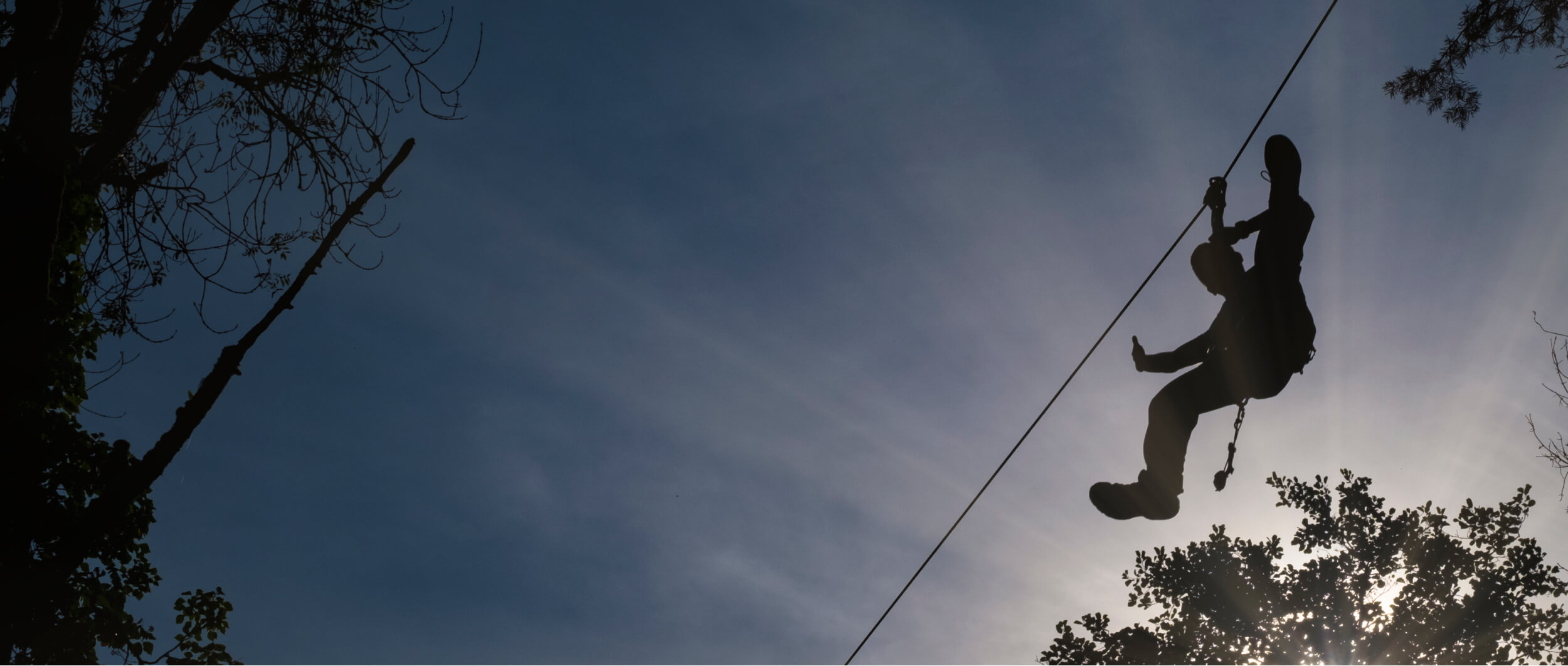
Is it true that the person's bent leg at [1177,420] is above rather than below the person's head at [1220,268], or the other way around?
below

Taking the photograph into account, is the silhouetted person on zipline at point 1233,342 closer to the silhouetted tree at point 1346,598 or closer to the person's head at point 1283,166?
the person's head at point 1283,166

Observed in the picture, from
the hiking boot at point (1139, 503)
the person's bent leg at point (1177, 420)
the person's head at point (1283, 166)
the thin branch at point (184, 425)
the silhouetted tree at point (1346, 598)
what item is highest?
the silhouetted tree at point (1346, 598)

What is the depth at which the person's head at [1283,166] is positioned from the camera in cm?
429

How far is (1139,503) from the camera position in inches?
182

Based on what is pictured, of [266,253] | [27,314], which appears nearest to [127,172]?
[266,253]

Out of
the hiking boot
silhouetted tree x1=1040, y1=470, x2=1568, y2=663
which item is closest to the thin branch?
the hiking boot

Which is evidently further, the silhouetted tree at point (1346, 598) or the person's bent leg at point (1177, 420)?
the silhouetted tree at point (1346, 598)

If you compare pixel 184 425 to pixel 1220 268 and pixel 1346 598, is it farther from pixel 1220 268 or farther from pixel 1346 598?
pixel 1346 598

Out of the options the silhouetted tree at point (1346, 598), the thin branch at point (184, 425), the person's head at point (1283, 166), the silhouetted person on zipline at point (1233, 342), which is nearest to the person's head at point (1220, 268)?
the silhouetted person on zipline at point (1233, 342)

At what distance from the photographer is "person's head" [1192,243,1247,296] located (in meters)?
4.45

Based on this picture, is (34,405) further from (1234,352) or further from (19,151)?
(1234,352)

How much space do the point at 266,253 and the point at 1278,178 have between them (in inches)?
252

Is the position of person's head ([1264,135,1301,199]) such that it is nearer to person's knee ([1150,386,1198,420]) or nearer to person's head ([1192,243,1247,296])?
person's head ([1192,243,1247,296])

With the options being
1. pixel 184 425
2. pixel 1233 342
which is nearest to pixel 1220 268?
pixel 1233 342
